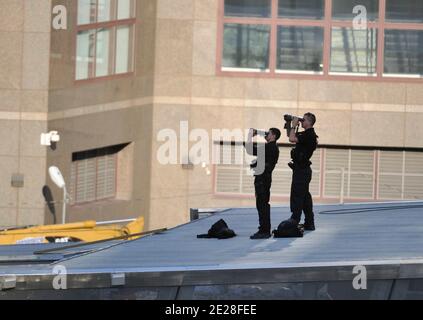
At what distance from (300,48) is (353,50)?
175cm

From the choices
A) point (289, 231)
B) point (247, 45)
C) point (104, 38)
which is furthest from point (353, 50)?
point (289, 231)

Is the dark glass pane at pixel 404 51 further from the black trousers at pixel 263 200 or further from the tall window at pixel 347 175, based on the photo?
the black trousers at pixel 263 200

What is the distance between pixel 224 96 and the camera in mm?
37875

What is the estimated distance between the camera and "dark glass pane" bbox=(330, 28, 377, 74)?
37.8 metres

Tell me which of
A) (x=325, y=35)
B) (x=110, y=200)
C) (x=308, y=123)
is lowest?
(x=110, y=200)

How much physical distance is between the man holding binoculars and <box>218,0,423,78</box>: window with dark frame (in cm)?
1925

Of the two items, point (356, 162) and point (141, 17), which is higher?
point (141, 17)

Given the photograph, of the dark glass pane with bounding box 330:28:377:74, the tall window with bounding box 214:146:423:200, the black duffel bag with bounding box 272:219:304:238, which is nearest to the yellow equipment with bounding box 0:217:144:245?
the tall window with bounding box 214:146:423:200

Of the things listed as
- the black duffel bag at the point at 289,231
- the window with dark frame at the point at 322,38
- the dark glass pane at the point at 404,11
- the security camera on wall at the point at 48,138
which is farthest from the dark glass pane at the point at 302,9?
the black duffel bag at the point at 289,231
